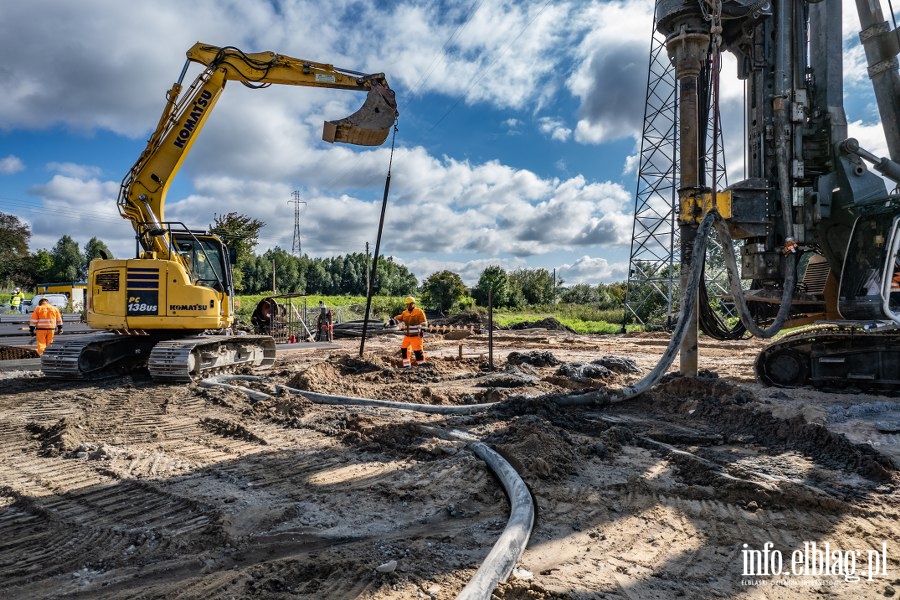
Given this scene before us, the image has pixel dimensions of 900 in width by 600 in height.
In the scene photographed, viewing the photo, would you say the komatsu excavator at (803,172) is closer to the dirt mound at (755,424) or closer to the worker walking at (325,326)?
the dirt mound at (755,424)

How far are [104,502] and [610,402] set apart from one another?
19.1 ft

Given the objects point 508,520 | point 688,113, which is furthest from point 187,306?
point 688,113

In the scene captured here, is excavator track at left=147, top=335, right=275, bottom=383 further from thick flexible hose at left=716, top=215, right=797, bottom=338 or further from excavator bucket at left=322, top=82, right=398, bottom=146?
thick flexible hose at left=716, top=215, right=797, bottom=338

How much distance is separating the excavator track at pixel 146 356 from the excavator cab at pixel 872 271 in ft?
33.6

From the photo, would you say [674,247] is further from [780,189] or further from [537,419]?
[537,419]

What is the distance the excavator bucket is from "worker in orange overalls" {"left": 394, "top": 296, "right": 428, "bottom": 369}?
3362 millimetres

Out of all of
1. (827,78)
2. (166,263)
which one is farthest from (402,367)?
(827,78)

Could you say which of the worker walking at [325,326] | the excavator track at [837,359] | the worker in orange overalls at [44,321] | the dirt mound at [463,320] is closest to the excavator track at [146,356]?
the worker in orange overalls at [44,321]

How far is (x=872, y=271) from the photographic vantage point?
756cm

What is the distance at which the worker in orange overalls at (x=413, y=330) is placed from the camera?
38.2ft

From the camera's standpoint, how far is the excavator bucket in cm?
981

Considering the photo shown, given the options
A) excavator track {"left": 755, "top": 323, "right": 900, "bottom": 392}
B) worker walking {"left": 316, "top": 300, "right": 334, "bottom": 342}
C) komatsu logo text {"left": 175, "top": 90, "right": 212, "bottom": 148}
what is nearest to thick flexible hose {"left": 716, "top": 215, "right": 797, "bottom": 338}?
excavator track {"left": 755, "top": 323, "right": 900, "bottom": 392}

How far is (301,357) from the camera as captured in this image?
52.5 ft

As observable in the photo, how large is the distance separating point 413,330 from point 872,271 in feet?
26.0
